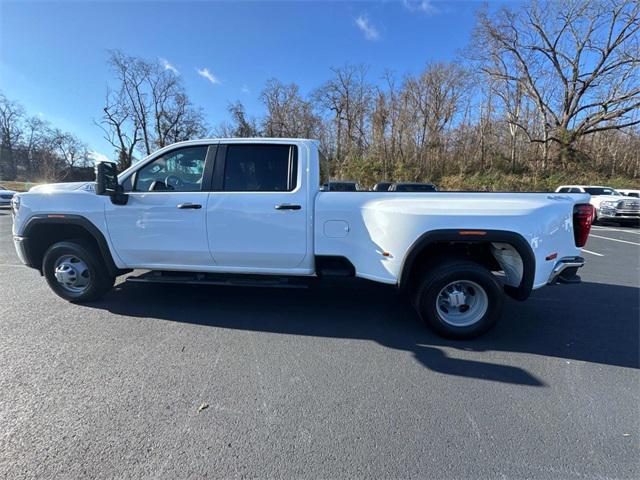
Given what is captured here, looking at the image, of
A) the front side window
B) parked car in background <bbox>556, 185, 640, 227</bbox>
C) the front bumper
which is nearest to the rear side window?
the front side window

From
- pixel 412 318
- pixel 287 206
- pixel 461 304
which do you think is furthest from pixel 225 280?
pixel 461 304

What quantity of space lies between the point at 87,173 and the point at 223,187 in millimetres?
52810

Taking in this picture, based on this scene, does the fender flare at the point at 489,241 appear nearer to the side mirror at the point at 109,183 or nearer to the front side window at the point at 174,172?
the front side window at the point at 174,172

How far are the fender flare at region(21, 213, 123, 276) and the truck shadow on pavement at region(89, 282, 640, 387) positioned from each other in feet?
2.10

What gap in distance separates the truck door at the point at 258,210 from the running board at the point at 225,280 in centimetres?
12

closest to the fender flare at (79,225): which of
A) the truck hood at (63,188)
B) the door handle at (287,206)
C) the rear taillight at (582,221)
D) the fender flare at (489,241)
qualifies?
the truck hood at (63,188)

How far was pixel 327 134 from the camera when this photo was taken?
110ft

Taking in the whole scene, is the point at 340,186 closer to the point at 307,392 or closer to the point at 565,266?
the point at 565,266

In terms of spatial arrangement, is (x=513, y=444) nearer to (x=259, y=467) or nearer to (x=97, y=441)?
(x=259, y=467)

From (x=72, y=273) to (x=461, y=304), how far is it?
481 centimetres

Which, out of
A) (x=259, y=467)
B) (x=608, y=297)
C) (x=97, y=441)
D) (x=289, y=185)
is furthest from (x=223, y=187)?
(x=608, y=297)

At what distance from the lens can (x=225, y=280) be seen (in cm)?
367

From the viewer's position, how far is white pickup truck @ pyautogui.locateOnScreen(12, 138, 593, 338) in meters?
3.01

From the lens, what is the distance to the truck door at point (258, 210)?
3395 mm
